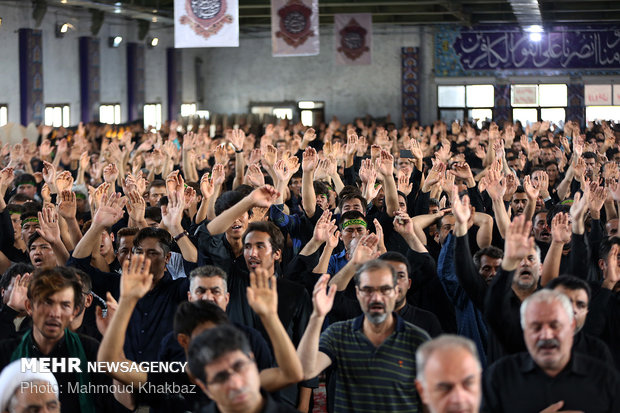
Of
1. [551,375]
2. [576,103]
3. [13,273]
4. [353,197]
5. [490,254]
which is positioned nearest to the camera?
[551,375]

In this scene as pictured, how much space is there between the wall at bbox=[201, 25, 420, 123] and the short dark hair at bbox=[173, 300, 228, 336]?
79.8 ft

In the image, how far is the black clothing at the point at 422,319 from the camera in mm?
4527

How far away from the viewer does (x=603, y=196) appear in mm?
6398

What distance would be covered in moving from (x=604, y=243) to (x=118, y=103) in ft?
65.3

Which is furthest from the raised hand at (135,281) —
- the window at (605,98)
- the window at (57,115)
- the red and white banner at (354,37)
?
the window at (605,98)

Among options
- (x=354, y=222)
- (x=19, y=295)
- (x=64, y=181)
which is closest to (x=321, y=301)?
Answer: (x=19, y=295)

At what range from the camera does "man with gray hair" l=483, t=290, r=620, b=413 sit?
11.7 ft

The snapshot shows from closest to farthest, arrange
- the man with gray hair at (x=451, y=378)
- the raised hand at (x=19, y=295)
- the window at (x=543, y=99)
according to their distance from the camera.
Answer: the man with gray hair at (x=451, y=378) < the raised hand at (x=19, y=295) < the window at (x=543, y=99)

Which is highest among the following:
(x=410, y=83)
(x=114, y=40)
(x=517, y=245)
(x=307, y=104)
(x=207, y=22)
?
(x=114, y=40)

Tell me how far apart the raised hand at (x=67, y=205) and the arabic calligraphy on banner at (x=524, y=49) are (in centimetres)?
2167

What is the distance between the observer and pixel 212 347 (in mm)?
3137

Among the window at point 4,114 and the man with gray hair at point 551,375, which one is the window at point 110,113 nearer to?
the window at point 4,114

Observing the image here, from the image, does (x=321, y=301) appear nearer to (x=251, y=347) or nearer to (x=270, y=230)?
(x=251, y=347)

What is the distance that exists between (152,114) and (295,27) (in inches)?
452
